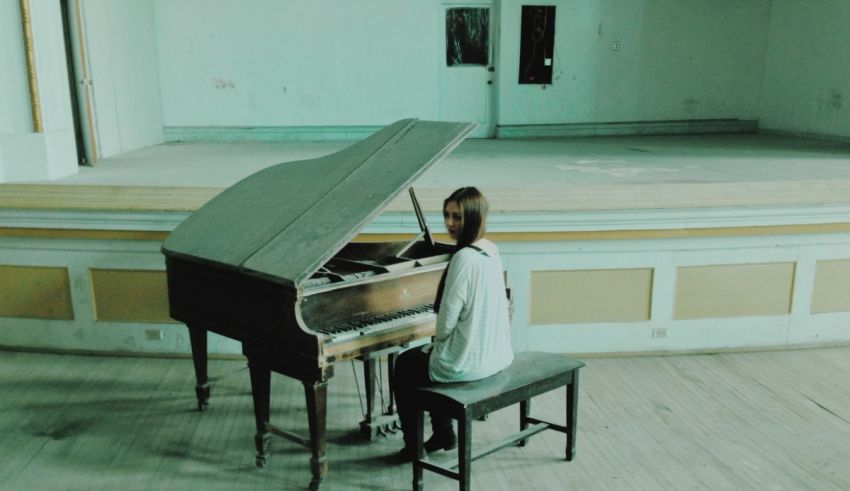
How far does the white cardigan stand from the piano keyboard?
0.21 m

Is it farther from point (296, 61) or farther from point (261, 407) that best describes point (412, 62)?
point (261, 407)

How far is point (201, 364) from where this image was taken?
3379 millimetres

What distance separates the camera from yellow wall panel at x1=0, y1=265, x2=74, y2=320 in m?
4.07

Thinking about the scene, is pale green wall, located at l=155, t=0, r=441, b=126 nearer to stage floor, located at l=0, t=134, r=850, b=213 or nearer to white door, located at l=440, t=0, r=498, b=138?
white door, located at l=440, t=0, r=498, b=138

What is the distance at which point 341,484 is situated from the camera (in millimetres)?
2734

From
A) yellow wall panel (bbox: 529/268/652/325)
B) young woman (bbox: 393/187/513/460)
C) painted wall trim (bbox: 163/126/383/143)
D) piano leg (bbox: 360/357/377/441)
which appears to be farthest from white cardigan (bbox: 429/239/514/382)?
painted wall trim (bbox: 163/126/383/143)

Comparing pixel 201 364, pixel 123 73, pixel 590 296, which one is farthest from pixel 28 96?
pixel 590 296

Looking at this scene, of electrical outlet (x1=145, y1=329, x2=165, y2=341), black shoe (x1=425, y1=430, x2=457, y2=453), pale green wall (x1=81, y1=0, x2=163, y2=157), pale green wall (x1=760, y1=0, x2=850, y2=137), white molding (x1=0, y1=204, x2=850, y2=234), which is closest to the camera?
black shoe (x1=425, y1=430, x2=457, y2=453)

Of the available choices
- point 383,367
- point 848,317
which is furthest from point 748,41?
point 383,367

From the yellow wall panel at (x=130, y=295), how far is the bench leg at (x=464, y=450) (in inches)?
90.6

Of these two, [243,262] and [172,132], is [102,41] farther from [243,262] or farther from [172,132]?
[243,262]

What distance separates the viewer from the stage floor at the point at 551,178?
3.89 metres

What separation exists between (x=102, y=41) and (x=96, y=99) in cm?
47

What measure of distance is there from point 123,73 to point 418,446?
15.1 ft
